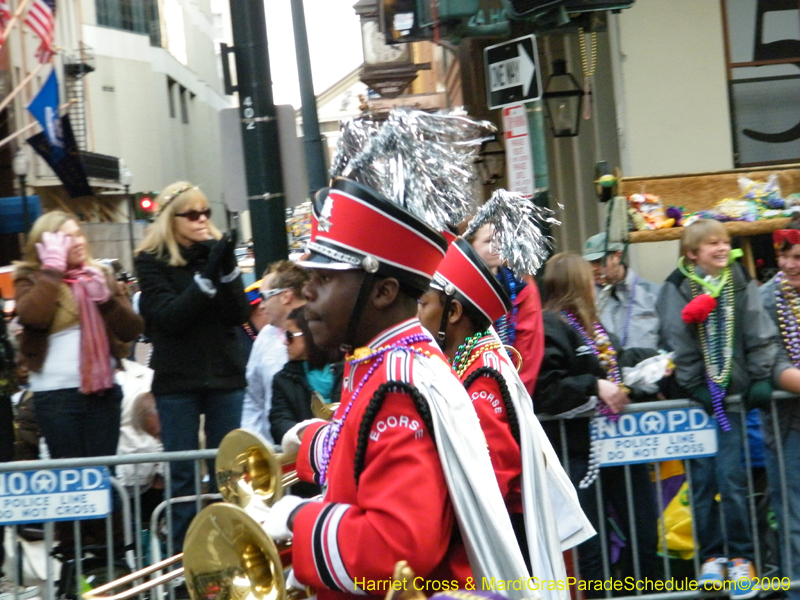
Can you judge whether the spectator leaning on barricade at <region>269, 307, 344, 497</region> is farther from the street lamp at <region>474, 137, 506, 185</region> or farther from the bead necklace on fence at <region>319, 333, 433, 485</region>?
the street lamp at <region>474, 137, 506, 185</region>

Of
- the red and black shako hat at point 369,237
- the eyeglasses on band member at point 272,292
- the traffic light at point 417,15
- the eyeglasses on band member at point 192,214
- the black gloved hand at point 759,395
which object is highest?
the traffic light at point 417,15

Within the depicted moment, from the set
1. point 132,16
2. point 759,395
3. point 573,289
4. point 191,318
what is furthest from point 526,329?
point 132,16

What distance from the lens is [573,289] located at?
19.4 ft

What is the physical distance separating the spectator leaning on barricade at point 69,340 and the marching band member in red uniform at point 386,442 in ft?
11.0

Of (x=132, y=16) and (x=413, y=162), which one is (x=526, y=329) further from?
(x=132, y=16)

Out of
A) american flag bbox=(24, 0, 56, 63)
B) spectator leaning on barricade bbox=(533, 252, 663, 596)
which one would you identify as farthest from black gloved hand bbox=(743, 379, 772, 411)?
american flag bbox=(24, 0, 56, 63)

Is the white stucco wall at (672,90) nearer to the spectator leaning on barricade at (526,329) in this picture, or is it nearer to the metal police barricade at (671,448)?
the metal police barricade at (671,448)

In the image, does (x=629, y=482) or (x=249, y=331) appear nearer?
(x=629, y=482)

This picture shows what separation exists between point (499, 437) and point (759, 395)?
2.59 m

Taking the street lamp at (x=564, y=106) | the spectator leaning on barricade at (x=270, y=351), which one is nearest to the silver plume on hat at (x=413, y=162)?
the spectator leaning on barricade at (x=270, y=351)

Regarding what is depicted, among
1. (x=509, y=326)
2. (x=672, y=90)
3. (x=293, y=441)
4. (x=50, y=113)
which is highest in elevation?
(x=50, y=113)

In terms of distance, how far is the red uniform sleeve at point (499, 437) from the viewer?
3.41 m

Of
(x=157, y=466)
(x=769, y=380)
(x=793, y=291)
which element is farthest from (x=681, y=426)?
(x=157, y=466)

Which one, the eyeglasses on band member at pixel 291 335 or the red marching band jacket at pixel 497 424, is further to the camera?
the eyeglasses on band member at pixel 291 335
